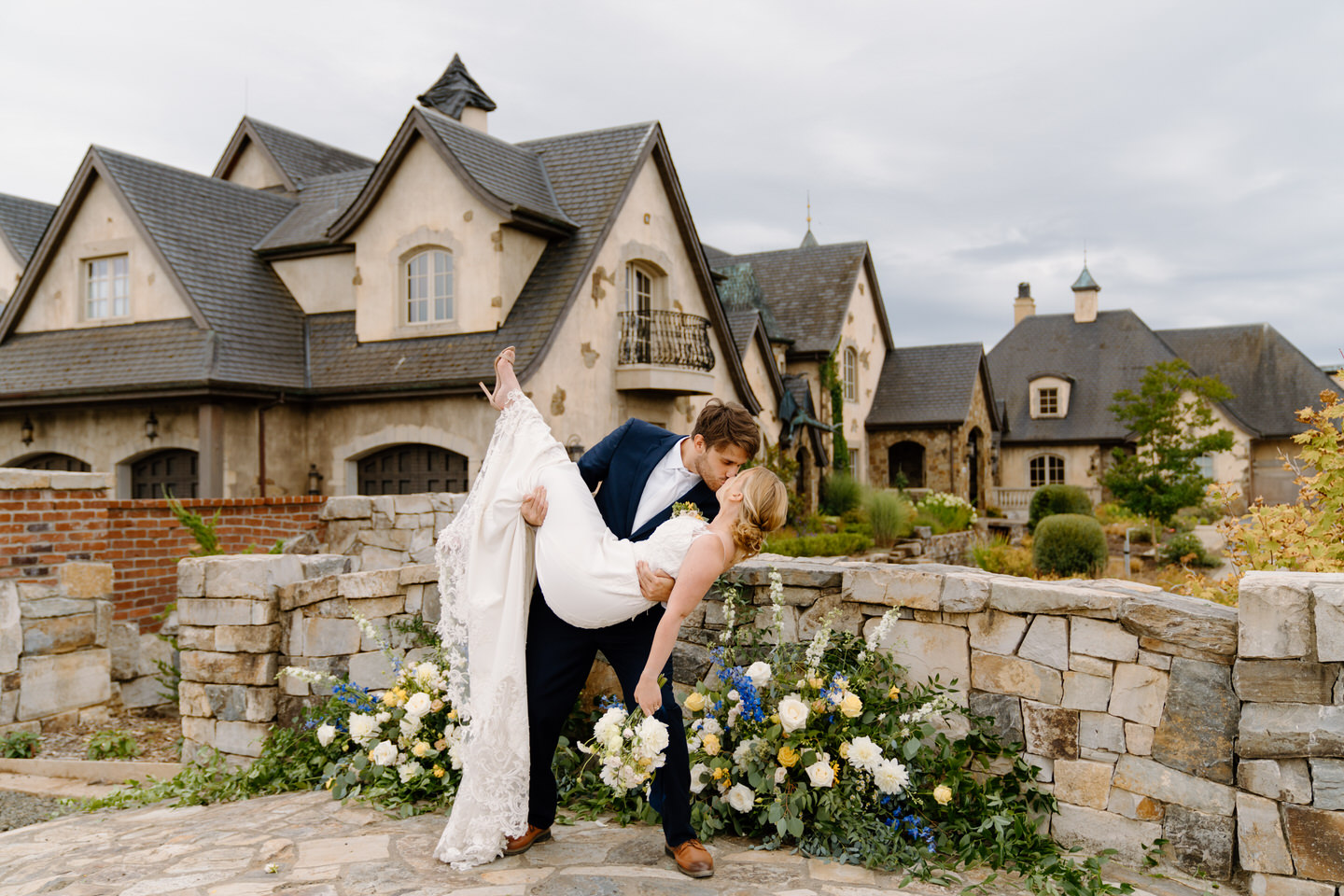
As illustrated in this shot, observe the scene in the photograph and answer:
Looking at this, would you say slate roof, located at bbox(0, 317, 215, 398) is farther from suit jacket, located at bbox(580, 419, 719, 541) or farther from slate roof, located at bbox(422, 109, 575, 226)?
suit jacket, located at bbox(580, 419, 719, 541)

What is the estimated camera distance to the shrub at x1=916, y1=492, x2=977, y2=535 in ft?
65.0

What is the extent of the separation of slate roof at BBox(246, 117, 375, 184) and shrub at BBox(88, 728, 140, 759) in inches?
509

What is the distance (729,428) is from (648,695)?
1.01 m

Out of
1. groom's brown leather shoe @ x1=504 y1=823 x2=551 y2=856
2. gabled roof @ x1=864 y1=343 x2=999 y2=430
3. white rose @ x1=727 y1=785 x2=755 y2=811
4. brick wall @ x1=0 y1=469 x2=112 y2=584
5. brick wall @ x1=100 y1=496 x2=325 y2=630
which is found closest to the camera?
groom's brown leather shoe @ x1=504 y1=823 x2=551 y2=856

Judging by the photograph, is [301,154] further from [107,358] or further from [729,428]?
[729,428]

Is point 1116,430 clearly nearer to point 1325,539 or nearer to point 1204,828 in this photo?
point 1325,539

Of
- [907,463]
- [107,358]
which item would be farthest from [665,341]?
[907,463]

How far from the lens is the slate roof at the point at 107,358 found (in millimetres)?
12844

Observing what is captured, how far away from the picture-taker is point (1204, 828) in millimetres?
3707

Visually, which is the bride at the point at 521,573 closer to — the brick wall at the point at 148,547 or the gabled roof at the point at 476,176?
the brick wall at the point at 148,547

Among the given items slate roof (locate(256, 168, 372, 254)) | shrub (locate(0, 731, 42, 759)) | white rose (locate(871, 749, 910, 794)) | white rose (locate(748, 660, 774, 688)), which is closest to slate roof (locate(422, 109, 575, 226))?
slate roof (locate(256, 168, 372, 254))

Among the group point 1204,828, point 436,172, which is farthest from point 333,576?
point 436,172

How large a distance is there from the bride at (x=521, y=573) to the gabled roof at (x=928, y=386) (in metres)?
22.5

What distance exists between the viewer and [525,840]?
3.72m
